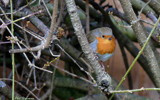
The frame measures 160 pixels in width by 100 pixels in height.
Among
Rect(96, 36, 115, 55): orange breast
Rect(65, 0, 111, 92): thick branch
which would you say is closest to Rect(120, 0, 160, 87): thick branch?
Rect(65, 0, 111, 92): thick branch

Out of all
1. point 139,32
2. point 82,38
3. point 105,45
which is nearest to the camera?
point 82,38

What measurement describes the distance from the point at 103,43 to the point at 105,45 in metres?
0.04

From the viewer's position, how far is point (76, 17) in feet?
3.79

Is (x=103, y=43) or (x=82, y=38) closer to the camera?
(x=82, y=38)

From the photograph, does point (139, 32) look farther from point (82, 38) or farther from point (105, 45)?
point (105, 45)

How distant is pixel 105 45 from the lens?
7.77 feet

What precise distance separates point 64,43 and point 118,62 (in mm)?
1328

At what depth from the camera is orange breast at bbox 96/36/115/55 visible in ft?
7.75

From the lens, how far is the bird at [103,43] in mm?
2371

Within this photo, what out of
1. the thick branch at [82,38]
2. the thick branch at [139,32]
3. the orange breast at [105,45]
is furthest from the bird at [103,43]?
the thick branch at [82,38]

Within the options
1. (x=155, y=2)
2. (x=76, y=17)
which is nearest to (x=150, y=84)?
(x=155, y=2)

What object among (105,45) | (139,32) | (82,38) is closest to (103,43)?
(105,45)

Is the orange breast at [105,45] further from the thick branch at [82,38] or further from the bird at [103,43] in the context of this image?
the thick branch at [82,38]

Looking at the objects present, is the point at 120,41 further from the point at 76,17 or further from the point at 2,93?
the point at 76,17
